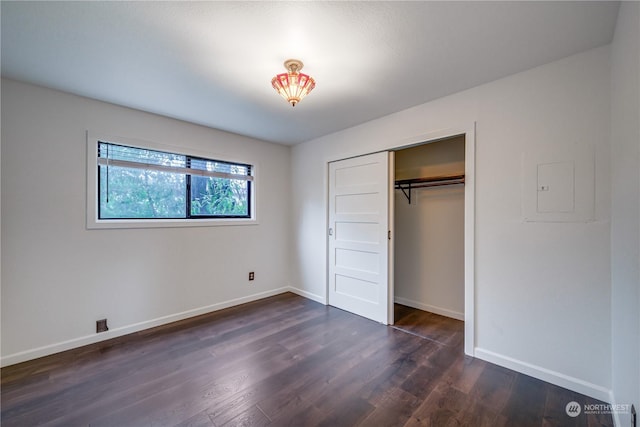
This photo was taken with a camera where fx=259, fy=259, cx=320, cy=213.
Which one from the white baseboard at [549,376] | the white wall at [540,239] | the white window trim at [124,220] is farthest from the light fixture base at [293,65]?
the white baseboard at [549,376]

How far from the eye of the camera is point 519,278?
206 centimetres

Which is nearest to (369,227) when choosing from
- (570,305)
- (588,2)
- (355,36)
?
(570,305)

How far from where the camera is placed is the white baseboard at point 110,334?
2.21 meters

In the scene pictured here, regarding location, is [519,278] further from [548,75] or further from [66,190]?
[66,190]

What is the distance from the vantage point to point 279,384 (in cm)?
193

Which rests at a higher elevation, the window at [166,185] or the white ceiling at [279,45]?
the white ceiling at [279,45]

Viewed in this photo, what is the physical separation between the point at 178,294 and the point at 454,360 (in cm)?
300

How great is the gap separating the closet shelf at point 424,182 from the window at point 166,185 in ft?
7.13

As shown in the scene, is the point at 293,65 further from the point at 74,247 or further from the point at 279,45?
the point at 74,247

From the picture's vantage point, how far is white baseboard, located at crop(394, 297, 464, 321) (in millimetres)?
3144

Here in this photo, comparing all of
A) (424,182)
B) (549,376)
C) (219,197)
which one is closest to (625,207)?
(549,376)

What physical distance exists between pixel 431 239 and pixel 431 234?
65mm

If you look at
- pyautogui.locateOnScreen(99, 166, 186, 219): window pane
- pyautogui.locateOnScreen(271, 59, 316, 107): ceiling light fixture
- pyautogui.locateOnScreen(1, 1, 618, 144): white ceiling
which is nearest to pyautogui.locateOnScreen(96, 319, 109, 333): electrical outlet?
pyautogui.locateOnScreen(99, 166, 186, 219): window pane

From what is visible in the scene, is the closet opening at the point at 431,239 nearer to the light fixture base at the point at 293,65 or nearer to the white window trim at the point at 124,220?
the light fixture base at the point at 293,65
